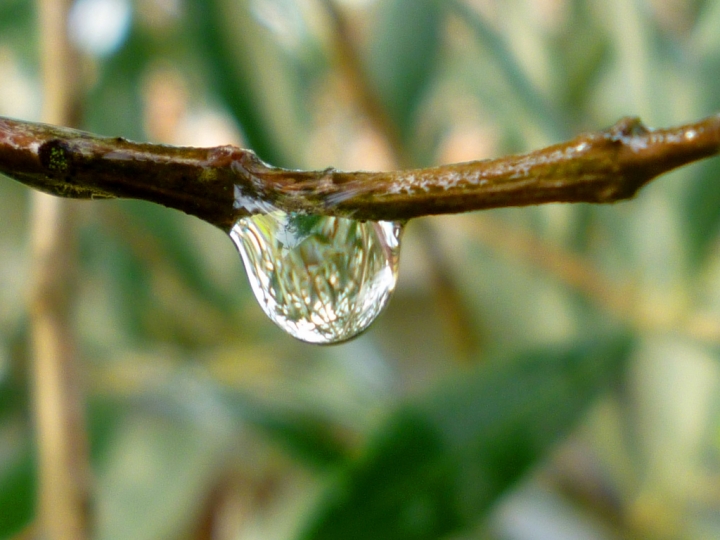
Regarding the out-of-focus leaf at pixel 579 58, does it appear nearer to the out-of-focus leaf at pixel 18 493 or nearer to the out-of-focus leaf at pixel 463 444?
the out-of-focus leaf at pixel 463 444

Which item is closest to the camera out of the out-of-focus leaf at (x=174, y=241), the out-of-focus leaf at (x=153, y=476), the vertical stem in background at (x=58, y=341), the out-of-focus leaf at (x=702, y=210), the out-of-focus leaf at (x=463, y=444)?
the vertical stem in background at (x=58, y=341)

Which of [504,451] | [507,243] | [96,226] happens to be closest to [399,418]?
[504,451]

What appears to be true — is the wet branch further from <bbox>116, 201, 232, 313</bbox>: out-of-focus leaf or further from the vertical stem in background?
<bbox>116, 201, 232, 313</bbox>: out-of-focus leaf

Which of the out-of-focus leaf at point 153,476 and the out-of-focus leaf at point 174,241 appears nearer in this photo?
the out-of-focus leaf at point 153,476

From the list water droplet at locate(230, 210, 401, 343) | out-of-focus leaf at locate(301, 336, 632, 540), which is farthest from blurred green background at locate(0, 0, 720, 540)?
water droplet at locate(230, 210, 401, 343)

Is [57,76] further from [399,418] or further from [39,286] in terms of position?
[399,418]

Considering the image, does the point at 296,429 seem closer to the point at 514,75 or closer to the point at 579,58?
the point at 514,75

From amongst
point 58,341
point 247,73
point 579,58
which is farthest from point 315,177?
point 579,58

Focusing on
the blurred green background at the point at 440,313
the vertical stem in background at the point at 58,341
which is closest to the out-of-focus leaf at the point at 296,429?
the blurred green background at the point at 440,313
